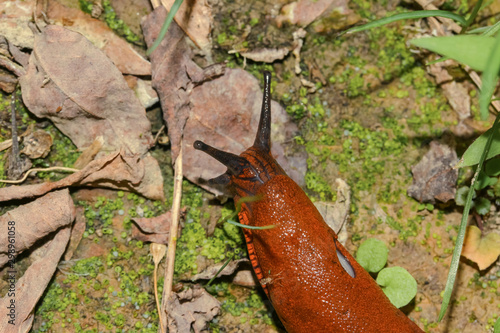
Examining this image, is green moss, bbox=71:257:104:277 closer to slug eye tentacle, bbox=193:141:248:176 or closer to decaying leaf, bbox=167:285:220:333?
decaying leaf, bbox=167:285:220:333

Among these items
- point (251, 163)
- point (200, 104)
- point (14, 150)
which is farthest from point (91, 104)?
point (251, 163)

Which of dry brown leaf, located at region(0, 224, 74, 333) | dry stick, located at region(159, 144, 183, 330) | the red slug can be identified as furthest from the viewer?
dry stick, located at region(159, 144, 183, 330)

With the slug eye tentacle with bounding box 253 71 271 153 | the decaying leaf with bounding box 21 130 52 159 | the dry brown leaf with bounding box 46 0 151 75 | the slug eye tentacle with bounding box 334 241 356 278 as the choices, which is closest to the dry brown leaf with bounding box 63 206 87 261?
the decaying leaf with bounding box 21 130 52 159

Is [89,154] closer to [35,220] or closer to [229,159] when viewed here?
[35,220]

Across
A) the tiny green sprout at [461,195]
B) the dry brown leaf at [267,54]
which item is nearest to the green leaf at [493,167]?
the tiny green sprout at [461,195]

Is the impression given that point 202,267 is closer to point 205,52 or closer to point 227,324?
point 227,324

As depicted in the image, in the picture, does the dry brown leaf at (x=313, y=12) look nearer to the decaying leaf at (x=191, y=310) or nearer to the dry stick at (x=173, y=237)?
the dry stick at (x=173, y=237)
